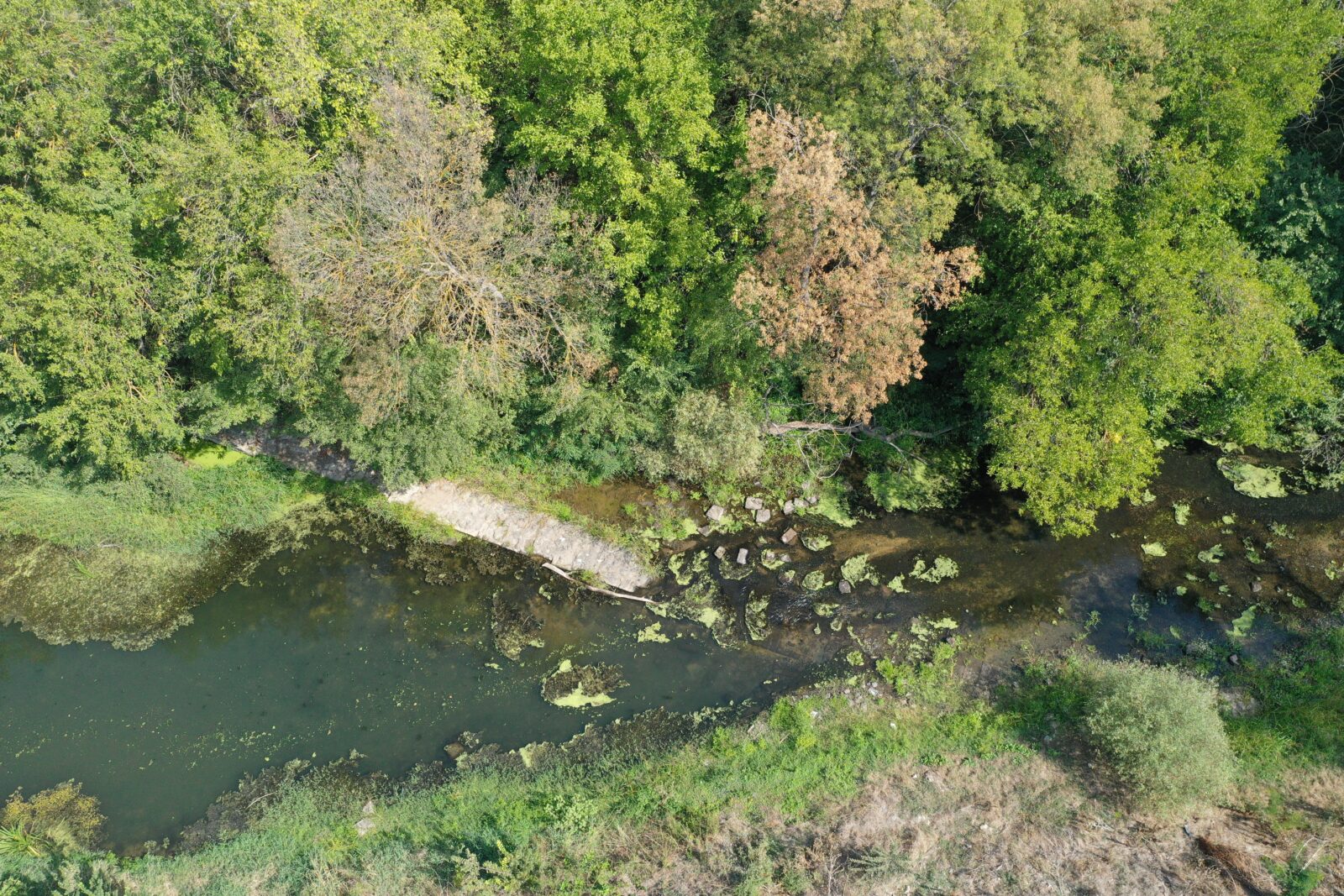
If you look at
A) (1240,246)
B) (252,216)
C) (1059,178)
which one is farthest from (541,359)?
(1240,246)

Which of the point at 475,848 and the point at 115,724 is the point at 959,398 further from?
→ the point at 115,724

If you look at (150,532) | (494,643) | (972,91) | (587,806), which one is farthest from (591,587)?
(972,91)

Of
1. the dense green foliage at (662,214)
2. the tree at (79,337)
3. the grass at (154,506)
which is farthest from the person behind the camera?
the grass at (154,506)

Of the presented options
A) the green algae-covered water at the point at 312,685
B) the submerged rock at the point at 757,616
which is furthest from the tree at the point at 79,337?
the submerged rock at the point at 757,616

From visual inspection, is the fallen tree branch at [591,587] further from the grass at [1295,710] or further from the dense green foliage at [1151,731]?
the grass at [1295,710]

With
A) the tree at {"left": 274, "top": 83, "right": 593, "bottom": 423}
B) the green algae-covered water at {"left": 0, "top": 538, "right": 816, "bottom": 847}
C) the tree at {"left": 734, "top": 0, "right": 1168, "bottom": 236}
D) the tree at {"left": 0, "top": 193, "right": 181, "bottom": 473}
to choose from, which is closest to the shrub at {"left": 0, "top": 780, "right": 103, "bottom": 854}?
the green algae-covered water at {"left": 0, "top": 538, "right": 816, "bottom": 847}

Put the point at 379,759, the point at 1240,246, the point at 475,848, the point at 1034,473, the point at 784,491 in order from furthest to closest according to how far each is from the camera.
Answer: the point at 784,491 → the point at 1240,246 → the point at 1034,473 → the point at 379,759 → the point at 475,848
